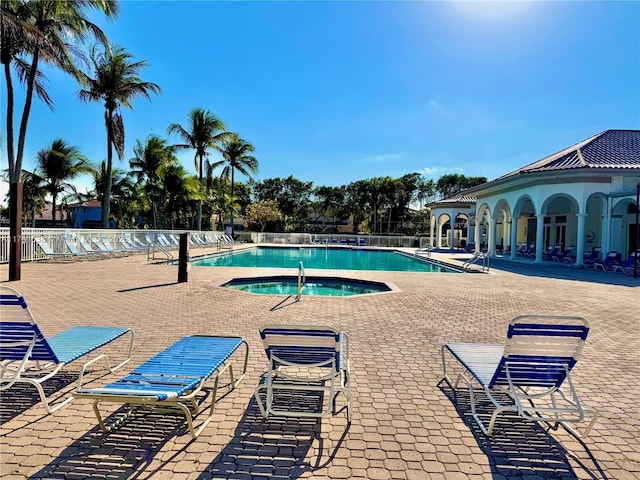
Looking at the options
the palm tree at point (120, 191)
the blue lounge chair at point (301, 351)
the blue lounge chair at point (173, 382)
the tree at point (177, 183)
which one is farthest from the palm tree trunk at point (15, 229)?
the palm tree at point (120, 191)

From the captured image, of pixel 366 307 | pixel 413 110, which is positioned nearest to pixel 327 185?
pixel 413 110

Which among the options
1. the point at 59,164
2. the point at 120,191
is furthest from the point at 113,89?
the point at 120,191

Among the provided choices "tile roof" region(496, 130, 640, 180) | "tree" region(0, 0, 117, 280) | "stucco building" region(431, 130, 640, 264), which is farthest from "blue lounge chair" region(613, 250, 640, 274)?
"tree" region(0, 0, 117, 280)

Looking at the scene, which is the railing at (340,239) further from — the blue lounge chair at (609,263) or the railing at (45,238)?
the blue lounge chair at (609,263)

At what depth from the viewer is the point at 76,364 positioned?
12.9 feet

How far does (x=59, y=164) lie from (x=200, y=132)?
11298 mm

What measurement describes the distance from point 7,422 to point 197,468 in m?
1.70

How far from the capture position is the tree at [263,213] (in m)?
39.0

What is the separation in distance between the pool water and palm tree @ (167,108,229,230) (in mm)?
19156

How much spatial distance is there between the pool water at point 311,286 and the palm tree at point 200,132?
1916 centimetres

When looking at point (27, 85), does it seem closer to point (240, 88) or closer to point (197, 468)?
point (240, 88)

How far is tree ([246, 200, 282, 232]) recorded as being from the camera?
39.0 meters

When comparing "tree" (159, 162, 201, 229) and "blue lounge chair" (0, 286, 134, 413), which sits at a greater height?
"tree" (159, 162, 201, 229)

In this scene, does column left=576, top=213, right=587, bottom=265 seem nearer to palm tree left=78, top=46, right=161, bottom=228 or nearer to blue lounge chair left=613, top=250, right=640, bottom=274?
blue lounge chair left=613, top=250, right=640, bottom=274
